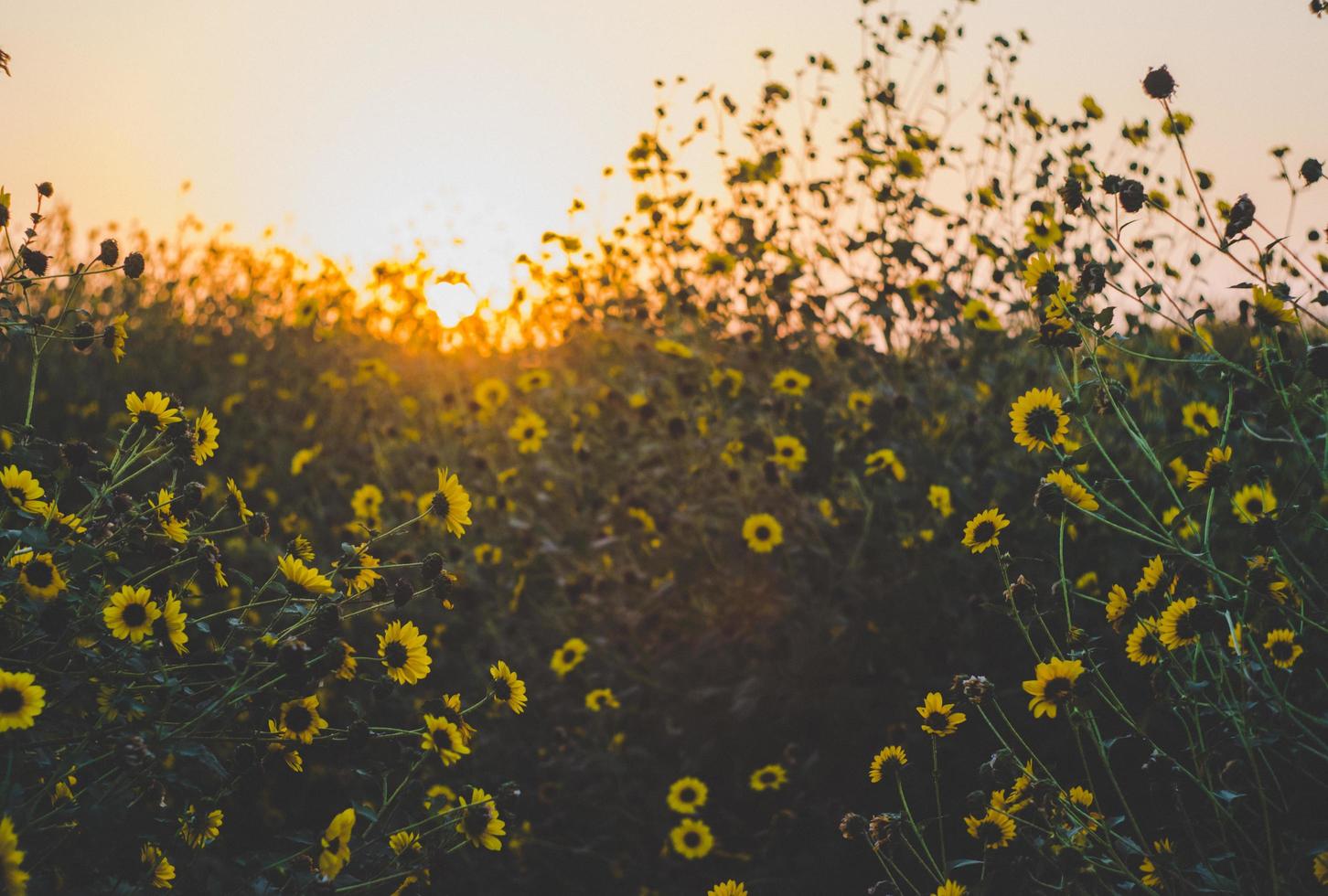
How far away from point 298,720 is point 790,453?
1655 millimetres

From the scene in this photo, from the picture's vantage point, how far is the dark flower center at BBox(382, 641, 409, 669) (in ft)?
5.28

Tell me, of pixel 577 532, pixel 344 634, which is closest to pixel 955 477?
pixel 577 532

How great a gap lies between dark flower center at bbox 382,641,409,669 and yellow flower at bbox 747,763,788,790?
117cm

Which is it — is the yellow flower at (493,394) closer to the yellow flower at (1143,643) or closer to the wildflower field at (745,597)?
the wildflower field at (745,597)

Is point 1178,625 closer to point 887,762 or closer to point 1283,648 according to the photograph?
point 1283,648

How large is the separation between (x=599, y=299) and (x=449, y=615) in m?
1.29

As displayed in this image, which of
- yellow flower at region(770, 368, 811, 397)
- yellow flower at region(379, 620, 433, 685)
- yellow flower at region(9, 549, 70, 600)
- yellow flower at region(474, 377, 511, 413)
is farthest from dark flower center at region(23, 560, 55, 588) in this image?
yellow flower at region(474, 377, 511, 413)

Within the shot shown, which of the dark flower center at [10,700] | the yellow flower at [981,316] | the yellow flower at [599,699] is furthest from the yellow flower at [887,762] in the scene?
the yellow flower at [981,316]

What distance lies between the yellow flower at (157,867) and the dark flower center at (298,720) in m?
0.22

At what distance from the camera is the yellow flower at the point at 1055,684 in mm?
1552

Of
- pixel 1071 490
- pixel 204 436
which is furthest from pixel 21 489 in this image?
pixel 1071 490

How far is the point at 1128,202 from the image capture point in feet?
6.08

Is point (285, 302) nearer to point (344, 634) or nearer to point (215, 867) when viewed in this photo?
point (344, 634)

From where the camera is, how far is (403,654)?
1630mm
